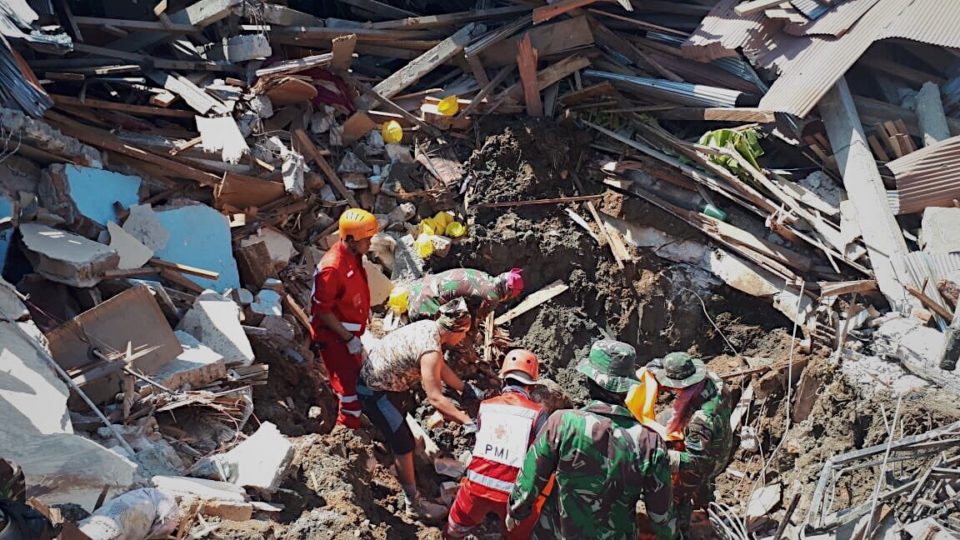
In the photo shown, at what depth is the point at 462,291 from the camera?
7305 mm

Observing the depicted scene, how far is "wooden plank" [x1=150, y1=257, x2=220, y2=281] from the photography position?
727cm

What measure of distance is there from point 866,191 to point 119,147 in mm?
6340

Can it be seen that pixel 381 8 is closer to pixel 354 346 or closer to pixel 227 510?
pixel 354 346

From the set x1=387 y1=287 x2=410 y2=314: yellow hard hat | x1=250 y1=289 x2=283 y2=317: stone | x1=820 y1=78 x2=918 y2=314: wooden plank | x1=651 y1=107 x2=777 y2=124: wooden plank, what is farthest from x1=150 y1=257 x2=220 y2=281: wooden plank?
x1=820 y1=78 x2=918 y2=314: wooden plank

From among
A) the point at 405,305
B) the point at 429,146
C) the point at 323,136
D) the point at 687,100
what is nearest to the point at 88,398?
the point at 405,305

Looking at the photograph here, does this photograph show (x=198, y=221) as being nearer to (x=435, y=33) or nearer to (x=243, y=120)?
(x=243, y=120)

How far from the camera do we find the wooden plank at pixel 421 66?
9375 millimetres

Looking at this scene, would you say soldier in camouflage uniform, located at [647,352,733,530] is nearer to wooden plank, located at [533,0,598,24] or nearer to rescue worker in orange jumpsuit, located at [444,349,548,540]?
rescue worker in orange jumpsuit, located at [444,349,548,540]

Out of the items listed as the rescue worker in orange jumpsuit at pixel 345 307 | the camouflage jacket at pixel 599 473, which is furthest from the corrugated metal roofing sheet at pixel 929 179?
the rescue worker in orange jumpsuit at pixel 345 307

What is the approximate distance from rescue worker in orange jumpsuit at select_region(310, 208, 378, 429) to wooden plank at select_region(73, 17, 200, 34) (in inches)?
124

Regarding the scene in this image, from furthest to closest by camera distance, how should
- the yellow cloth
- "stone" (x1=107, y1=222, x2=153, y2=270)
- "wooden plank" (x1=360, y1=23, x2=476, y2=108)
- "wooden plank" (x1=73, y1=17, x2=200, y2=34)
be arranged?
"wooden plank" (x1=360, y1=23, x2=476, y2=108) < "wooden plank" (x1=73, y1=17, x2=200, y2=34) < "stone" (x1=107, y1=222, x2=153, y2=270) < the yellow cloth

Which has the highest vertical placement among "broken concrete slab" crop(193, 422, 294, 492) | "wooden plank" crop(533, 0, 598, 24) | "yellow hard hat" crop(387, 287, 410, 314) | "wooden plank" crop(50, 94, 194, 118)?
"wooden plank" crop(533, 0, 598, 24)

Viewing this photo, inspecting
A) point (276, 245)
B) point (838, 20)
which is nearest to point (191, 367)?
point (276, 245)

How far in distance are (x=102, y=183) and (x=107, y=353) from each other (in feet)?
5.86
